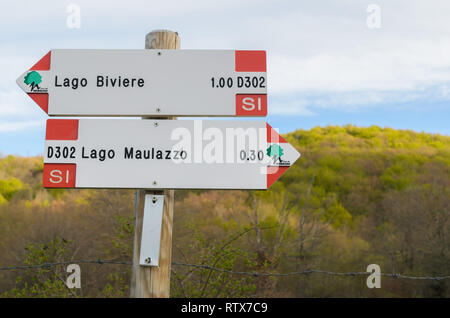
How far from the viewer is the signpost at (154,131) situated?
7.45ft

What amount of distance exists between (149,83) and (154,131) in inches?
11.0

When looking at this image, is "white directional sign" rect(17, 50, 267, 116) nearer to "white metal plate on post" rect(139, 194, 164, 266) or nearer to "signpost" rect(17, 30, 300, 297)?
"signpost" rect(17, 30, 300, 297)

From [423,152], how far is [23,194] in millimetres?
31820

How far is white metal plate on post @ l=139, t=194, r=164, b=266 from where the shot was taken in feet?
7.43

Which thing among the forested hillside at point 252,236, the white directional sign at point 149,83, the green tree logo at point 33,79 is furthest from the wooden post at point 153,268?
the forested hillside at point 252,236

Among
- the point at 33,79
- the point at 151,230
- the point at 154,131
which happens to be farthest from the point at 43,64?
the point at 151,230

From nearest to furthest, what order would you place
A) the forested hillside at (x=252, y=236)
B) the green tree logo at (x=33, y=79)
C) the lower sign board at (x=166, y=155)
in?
the lower sign board at (x=166, y=155) → the green tree logo at (x=33, y=79) → the forested hillside at (x=252, y=236)

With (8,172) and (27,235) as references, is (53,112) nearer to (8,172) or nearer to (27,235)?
(27,235)

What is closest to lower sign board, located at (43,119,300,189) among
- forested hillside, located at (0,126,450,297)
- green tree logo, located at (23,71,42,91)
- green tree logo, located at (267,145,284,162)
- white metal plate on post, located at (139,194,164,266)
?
green tree logo, located at (267,145,284,162)

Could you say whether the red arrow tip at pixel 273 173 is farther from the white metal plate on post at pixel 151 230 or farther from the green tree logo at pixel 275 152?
the white metal plate on post at pixel 151 230

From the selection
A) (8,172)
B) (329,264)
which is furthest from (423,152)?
(8,172)

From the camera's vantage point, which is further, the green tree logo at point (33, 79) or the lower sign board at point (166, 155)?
the green tree logo at point (33, 79)

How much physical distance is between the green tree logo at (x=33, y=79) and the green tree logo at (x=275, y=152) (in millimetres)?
1350

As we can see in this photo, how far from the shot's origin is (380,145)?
138ft
